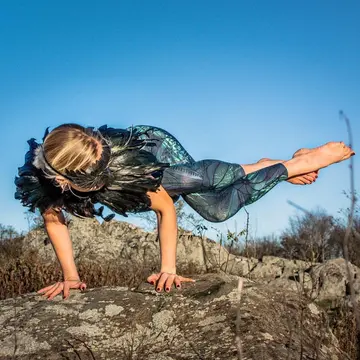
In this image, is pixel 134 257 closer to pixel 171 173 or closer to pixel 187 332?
pixel 171 173

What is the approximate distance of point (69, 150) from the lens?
322cm

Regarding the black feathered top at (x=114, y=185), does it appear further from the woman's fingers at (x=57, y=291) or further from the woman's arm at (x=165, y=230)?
the woman's fingers at (x=57, y=291)

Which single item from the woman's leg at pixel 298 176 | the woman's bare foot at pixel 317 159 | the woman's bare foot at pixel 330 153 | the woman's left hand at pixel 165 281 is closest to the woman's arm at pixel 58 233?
the woman's left hand at pixel 165 281

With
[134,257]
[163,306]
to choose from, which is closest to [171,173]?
[163,306]

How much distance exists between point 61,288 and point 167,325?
72 cm

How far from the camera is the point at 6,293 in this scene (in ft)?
15.3

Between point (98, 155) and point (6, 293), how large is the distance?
200cm

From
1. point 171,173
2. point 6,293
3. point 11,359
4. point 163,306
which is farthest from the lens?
point 6,293

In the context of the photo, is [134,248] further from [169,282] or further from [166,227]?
[169,282]

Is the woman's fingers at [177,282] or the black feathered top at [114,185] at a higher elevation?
the black feathered top at [114,185]

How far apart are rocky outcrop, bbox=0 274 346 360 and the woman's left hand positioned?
0.05m

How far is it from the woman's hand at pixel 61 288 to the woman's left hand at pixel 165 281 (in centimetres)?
40

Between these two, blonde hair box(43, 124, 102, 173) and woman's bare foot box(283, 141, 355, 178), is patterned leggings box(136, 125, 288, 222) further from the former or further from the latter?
blonde hair box(43, 124, 102, 173)

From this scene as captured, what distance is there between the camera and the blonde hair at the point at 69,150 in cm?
321
